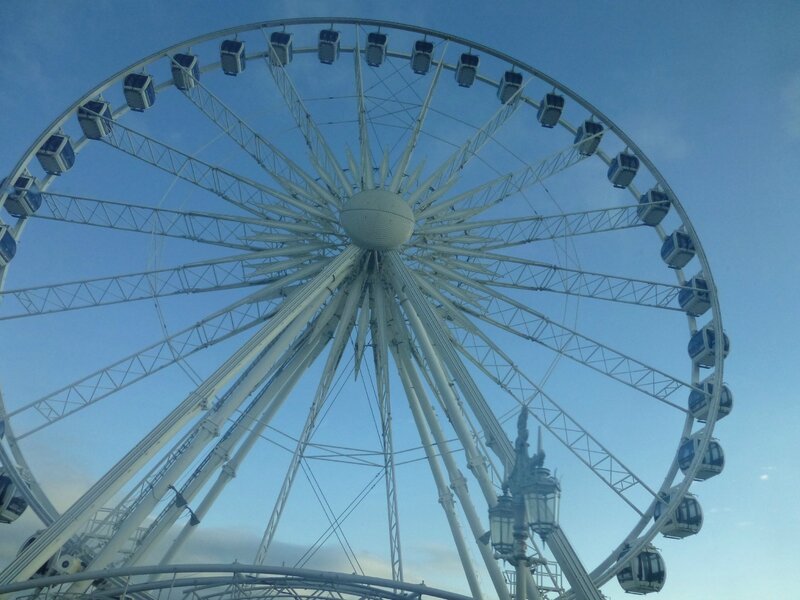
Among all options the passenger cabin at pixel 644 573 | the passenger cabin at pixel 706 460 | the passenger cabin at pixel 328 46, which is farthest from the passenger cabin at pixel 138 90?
the passenger cabin at pixel 644 573

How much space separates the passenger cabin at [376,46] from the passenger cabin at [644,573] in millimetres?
17567

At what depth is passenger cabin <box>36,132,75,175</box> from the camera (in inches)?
845

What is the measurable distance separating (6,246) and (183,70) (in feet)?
24.7

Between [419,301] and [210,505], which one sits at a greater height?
[419,301]

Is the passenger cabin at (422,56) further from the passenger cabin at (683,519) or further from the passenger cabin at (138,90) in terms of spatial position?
the passenger cabin at (683,519)

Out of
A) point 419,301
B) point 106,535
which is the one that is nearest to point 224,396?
point 106,535

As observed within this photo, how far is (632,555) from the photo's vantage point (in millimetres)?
21344

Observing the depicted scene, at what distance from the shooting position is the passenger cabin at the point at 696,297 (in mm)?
24469

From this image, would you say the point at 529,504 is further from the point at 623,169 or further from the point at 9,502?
the point at 623,169

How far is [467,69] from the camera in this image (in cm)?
2572

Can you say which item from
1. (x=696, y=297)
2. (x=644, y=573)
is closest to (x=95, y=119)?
(x=696, y=297)

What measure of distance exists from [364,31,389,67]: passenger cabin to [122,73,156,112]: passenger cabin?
7.13 metres

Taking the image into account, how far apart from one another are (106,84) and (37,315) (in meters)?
7.19

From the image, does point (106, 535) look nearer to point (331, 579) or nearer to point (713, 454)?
point (331, 579)
